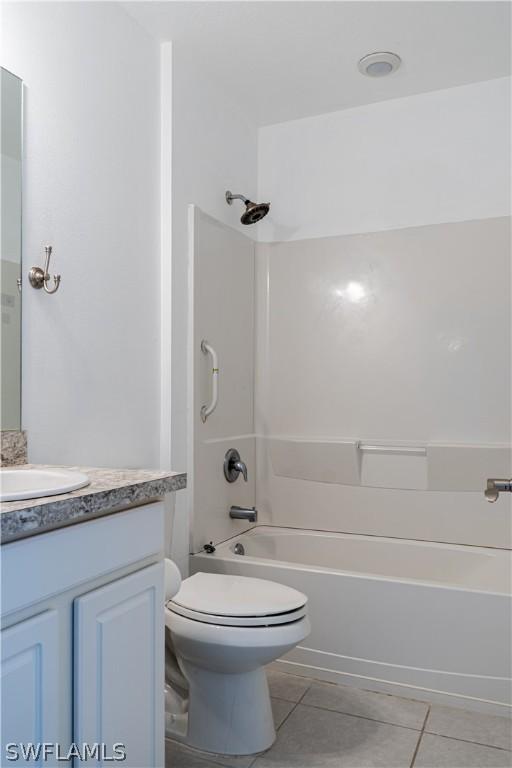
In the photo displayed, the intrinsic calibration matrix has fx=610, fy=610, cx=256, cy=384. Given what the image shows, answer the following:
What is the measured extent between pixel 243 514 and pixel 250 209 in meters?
1.39

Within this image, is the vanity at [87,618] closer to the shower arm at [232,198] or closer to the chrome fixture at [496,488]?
the chrome fixture at [496,488]

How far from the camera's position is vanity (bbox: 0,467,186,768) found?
3.26 feet

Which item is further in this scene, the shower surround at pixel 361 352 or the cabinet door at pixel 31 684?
the shower surround at pixel 361 352

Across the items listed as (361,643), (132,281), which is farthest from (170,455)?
(361,643)

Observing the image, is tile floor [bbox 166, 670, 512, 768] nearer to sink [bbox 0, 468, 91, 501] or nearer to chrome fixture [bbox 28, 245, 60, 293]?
sink [bbox 0, 468, 91, 501]

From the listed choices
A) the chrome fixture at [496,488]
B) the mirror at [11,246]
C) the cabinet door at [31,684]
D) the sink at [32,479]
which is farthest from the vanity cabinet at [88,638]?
the chrome fixture at [496,488]

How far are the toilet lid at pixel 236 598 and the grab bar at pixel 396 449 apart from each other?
3.35 ft

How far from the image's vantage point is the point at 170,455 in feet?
7.76

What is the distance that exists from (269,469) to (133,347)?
3.81ft

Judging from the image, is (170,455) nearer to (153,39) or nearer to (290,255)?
(290,255)

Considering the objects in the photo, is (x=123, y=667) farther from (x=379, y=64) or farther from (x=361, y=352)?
(x=379, y=64)

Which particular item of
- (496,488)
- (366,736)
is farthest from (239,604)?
(496,488)

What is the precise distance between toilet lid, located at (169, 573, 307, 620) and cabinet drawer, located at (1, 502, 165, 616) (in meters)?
0.55

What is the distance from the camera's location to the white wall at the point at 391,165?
2707mm
